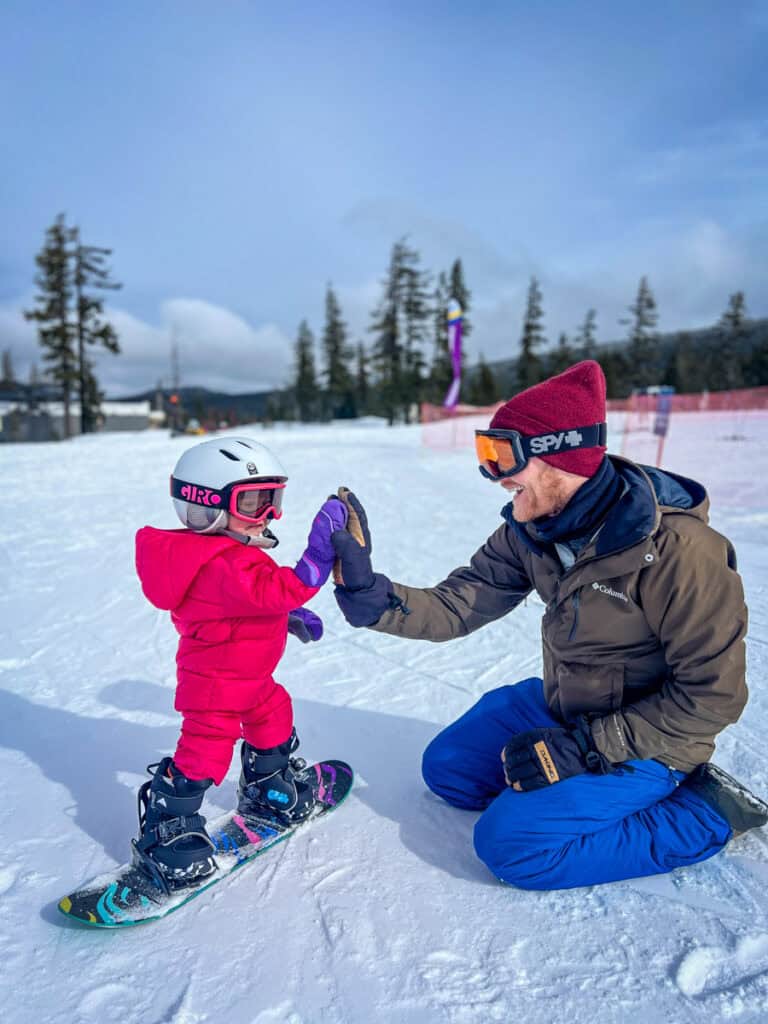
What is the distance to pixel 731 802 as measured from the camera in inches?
86.6

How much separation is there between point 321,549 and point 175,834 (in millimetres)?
1094

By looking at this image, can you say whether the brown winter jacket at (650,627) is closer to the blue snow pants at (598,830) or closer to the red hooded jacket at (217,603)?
the blue snow pants at (598,830)

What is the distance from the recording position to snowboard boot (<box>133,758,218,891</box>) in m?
2.12

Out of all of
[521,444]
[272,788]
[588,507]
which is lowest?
[272,788]

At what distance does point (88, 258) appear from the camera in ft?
101

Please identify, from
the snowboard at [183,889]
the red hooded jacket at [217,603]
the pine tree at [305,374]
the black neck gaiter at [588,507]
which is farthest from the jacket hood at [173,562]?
the pine tree at [305,374]

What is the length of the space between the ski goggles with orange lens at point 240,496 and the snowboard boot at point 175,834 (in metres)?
0.90

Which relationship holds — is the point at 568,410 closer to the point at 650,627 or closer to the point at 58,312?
the point at 650,627

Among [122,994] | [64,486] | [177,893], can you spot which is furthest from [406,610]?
[64,486]

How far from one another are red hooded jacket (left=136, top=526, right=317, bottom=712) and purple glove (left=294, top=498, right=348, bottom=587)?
0.11 ft

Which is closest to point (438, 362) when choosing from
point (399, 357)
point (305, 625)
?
point (399, 357)

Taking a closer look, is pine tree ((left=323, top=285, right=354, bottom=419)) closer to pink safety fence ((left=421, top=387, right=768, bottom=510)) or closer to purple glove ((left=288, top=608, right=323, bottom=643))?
pink safety fence ((left=421, top=387, right=768, bottom=510))

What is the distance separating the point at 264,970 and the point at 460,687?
85.6 inches

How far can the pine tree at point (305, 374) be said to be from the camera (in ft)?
186
